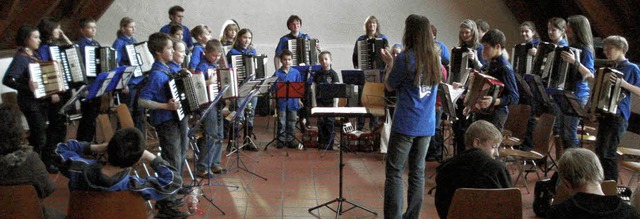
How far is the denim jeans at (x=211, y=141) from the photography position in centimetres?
694

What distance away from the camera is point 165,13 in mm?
13070

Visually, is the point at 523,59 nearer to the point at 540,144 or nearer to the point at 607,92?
the point at 540,144

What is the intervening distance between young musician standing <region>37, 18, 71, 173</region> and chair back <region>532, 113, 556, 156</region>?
520 centimetres

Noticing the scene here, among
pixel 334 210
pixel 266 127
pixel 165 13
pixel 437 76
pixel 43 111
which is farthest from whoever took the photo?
pixel 165 13

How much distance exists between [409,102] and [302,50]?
17.7 feet

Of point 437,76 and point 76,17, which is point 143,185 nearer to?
point 437,76

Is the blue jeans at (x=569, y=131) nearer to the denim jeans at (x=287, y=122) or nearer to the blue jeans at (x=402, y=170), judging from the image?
the blue jeans at (x=402, y=170)

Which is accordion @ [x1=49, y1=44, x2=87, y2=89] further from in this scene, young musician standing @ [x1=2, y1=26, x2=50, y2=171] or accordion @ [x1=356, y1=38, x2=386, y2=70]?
accordion @ [x1=356, y1=38, x2=386, y2=70]

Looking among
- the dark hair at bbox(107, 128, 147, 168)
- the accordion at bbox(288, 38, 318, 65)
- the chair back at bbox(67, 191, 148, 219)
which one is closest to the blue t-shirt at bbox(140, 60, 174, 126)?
the dark hair at bbox(107, 128, 147, 168)

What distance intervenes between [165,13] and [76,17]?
68.8 inches

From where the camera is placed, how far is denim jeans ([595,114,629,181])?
19.8ft

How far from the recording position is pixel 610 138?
19.9ft

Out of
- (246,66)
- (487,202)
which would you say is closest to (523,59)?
(246,66)

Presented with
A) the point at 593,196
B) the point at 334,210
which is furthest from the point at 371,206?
the point at 593,196
